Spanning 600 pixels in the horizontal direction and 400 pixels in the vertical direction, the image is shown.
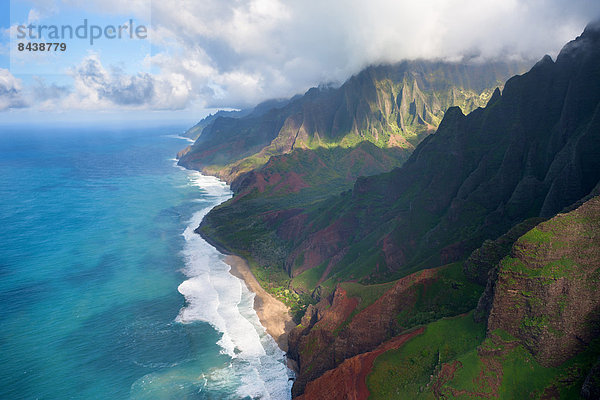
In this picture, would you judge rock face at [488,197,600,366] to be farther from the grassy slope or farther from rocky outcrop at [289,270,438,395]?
rocky outcrop at [289,270,438,395]

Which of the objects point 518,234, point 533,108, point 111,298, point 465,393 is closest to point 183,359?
point 111,298

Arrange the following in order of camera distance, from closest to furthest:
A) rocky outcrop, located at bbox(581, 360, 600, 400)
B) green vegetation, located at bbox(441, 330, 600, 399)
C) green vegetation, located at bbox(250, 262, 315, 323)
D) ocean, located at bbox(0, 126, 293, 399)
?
rocky outcrop, located at bbox(581, 360, 600, 400) < green vegetation, located at bbox(441, 330, 600, 399) < ocean, located at bbox(0, 126, 293, 399) < green vegetation, located at bbox(250, 262, 315, 323)

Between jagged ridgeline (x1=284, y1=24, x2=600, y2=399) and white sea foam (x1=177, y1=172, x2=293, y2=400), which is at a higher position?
jagged ridgeline (x1=284, y1=24, x2=600, y2=399)

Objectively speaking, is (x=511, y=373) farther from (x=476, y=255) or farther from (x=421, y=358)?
(x=476, y=255)

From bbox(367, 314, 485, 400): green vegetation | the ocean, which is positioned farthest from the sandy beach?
bbox(367, 314, 485, 400): green vegetation

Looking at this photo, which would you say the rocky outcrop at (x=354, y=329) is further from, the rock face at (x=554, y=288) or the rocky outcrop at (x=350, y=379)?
the rock face at (x=554, y=288)
